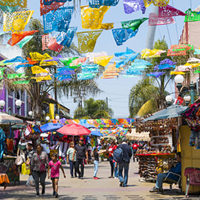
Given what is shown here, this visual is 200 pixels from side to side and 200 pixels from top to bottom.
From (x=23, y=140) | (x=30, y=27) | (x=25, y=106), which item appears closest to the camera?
(x=23, y=140)

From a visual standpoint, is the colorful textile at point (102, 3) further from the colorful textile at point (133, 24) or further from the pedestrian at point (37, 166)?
the pedestrian at point (37, 166)

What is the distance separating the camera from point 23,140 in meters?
14.6

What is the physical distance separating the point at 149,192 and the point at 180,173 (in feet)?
3.81

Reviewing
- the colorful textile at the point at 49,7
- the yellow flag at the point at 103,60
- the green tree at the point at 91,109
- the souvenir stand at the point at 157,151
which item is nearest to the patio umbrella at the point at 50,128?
the yellow flag at the point at 103,60

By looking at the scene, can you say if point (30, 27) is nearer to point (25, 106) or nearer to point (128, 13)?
point (128, 13)

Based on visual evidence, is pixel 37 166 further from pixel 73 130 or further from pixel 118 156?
pixel 73 130

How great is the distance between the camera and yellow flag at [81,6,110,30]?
10.2m

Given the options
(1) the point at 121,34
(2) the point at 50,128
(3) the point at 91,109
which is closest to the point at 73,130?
(2) the point at 50,128

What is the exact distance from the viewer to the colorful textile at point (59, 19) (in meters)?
10.3

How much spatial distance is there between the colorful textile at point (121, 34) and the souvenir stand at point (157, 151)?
3372 mm

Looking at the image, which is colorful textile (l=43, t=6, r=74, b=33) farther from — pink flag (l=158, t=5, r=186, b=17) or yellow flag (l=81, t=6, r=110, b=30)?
pink flag (l=158, t=5, r=186, b=17)

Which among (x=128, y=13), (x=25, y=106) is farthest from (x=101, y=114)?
(x=128, y=13)

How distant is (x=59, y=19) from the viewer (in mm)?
10531

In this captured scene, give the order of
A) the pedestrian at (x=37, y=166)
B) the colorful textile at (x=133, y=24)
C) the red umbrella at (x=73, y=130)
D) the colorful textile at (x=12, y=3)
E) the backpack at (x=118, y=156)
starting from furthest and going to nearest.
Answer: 1. the red umbrella at (x=73, y=130)
2. the backpack at (x=118, y=156)
3. the colorful textile at (x=133, y=24)
4. the pedestrian at (x=37, y=166)
5. the colorful textile at (x=12, y=3)
